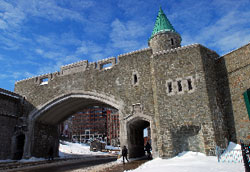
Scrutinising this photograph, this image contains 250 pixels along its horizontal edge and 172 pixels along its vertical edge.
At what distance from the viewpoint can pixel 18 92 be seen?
71.1ft

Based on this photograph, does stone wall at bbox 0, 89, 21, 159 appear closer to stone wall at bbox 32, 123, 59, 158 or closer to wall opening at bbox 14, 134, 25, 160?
wall opening at bbox 14, 134, 25, 160

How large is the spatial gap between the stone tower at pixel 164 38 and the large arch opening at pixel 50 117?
5980 millimetres

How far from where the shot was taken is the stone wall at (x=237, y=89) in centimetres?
1272

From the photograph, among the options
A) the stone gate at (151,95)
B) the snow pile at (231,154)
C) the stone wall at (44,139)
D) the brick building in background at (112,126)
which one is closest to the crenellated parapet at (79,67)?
the stone gate at (151,95)

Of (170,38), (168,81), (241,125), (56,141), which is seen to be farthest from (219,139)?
(56,141)

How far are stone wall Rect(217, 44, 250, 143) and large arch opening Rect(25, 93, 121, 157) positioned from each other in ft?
28.9

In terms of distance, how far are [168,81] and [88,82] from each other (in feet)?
24.6

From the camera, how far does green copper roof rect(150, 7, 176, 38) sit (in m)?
17.7

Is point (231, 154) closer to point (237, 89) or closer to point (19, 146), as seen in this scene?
point (237, 89)

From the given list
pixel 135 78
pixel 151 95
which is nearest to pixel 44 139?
pixel 135 78

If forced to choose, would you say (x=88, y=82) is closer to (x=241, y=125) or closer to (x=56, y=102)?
(x=56, y=102)

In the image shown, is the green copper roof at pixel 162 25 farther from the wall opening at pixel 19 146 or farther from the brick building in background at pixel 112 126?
the brick building in background at pixel 112 126

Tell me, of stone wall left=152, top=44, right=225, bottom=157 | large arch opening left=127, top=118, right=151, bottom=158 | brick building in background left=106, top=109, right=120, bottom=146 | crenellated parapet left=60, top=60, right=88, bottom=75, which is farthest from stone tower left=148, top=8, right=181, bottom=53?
brick building in background left=106, top=109, right=120, bottom=146

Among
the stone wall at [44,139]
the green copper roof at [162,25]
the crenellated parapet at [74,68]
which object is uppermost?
the green copper roof at [162,25]
